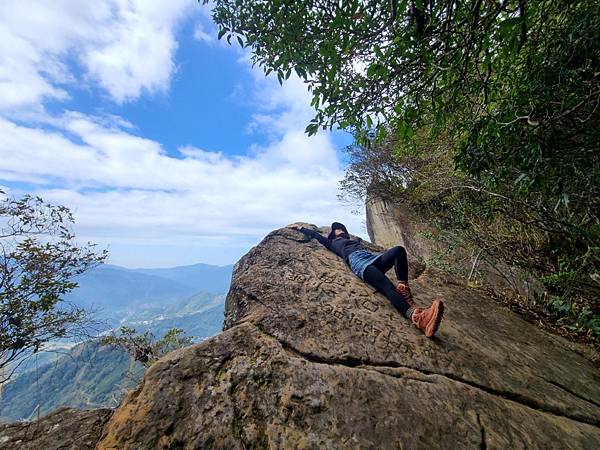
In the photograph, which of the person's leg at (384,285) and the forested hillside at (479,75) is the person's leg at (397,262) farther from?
the forested hillside at (479,75)

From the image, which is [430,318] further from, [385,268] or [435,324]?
[385,268]

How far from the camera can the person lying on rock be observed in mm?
3417

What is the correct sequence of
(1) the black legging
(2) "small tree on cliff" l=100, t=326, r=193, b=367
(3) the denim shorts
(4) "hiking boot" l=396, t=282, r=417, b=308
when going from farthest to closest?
(2) "small tree on cliff" l=100, t=326, r=193, b=367 < (3) the denim shorts < (1) the black legging < (4) "hiking boot" l=396, t=282, r=417, b=308

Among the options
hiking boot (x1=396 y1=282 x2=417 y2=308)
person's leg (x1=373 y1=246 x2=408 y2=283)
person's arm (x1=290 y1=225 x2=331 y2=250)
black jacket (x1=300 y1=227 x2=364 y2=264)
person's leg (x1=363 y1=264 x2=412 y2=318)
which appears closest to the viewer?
person's leg (x1=363 y1=264 x2=412 y2=318)

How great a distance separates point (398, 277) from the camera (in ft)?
14.5

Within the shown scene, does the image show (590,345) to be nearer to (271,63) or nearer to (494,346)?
(494,346)

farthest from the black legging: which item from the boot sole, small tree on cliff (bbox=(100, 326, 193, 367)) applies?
small tree on cliff (bbox=(100, 326, 193, 367))

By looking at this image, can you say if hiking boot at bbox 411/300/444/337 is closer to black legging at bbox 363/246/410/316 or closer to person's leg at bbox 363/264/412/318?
person's leg at bbox 363/264/412/318

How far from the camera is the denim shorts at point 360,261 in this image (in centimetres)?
473

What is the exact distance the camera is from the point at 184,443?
198 centimetres

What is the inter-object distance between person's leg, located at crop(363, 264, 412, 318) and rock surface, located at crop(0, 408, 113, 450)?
3.49 metres

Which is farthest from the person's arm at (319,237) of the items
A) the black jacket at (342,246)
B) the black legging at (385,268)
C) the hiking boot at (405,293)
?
the hiking boot at (405,293)

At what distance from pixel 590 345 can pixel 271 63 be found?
682 cm

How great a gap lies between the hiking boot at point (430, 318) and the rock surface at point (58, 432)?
3.44 metres
